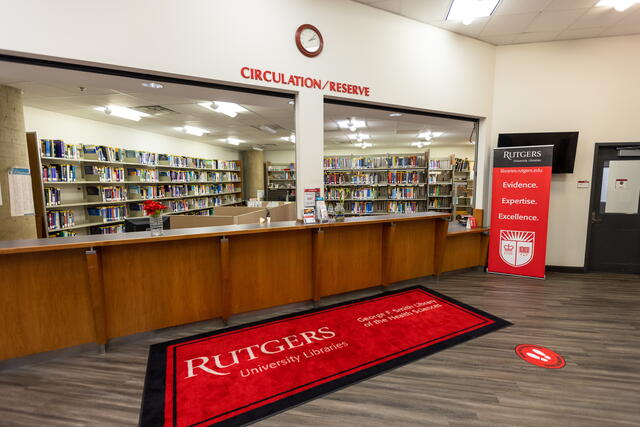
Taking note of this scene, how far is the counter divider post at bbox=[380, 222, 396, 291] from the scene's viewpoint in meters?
3.79

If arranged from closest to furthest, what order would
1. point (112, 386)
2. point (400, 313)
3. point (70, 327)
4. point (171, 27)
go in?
1. point (112, 386)
2. point (70, 327)
3. point (171, 27)
4. point (400, 313)

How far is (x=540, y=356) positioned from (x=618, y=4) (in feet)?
13.9

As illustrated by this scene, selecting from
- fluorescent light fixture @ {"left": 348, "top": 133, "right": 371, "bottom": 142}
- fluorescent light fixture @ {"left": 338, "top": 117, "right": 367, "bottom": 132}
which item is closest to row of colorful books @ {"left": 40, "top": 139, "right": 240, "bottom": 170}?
fluorescent light fixture @ {"left": 338, "top": 117, "right": 367, "bottom": 132}

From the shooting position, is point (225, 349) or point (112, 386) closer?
point (112, 386)

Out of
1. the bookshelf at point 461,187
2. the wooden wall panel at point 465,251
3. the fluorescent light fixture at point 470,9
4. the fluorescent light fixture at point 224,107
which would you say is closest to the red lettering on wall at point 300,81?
the fluorescent light fixture at point 470,9

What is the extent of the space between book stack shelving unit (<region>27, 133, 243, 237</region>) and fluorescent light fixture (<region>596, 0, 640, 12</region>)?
313 inches

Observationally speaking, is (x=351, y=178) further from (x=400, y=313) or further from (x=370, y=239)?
(x=400, y=313)

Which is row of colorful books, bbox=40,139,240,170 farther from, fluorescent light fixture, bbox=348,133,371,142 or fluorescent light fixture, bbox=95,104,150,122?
fluorescent light fixture, bbox=348,133,371,142

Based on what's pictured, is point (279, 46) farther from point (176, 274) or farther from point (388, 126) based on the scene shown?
point (388, 126)

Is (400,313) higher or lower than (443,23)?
lower

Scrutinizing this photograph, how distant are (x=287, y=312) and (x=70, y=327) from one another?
6.57 feet

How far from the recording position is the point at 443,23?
13.4 feet

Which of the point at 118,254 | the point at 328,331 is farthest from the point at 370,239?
the point at 118,254

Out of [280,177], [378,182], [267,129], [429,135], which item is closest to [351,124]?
[378,182]
